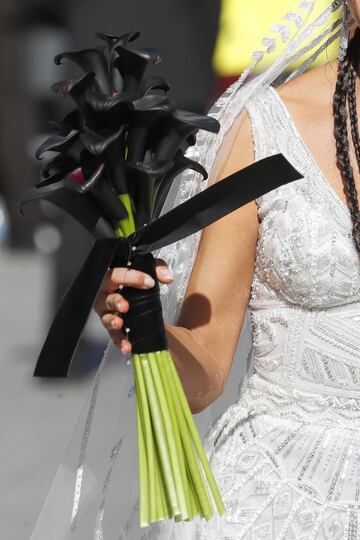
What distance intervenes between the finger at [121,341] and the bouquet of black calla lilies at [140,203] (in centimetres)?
2

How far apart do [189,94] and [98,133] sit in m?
6.60

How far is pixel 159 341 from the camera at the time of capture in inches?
66.2

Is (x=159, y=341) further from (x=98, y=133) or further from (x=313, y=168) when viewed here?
(x=313, y=168)

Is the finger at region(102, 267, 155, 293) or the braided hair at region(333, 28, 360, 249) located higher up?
the braided hair at region(333, 28, 360, 249)

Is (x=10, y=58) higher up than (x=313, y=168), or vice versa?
(x=10, y=58)

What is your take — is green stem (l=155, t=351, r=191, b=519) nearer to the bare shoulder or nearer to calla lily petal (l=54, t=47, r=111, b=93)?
calla lily petal (l=54, t=47, r=111, b=93)

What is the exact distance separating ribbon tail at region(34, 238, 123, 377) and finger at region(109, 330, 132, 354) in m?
0.06

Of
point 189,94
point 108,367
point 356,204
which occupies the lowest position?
point 108,367

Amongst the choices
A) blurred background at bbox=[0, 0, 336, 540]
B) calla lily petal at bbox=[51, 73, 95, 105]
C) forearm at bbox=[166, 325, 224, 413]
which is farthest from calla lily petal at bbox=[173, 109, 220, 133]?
blurred background at bbox=[0, 0, 336, 540]

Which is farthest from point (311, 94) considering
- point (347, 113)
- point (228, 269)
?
point (228, 269)

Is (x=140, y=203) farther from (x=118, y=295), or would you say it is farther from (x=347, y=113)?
(x=347, y=113)

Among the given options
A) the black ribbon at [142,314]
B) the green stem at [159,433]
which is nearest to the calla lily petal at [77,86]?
the black ribbon at [142,314]

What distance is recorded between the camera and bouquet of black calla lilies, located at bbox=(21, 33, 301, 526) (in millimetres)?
1592

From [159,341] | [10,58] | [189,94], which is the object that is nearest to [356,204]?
[159,341]
